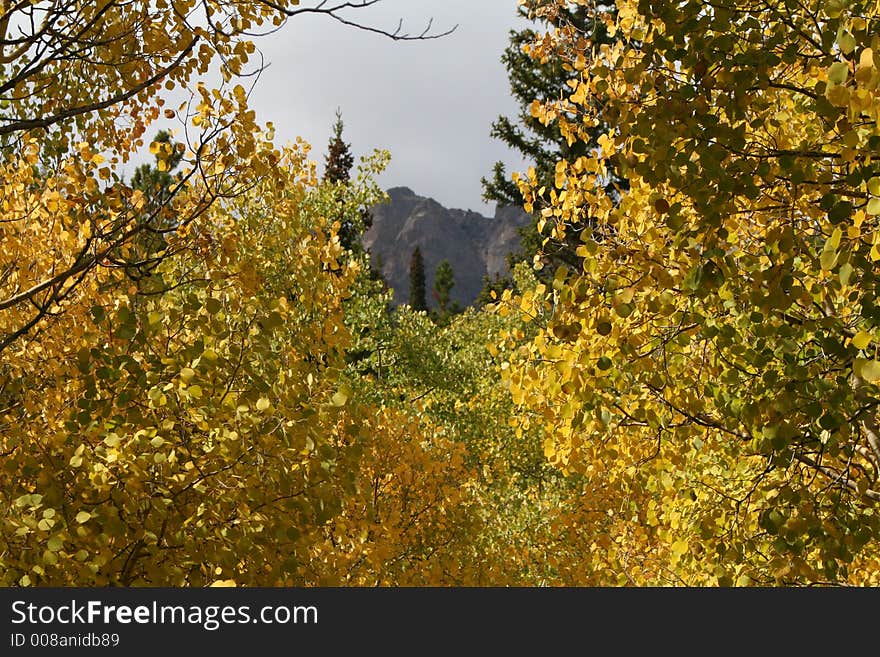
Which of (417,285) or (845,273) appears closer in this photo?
(845,273)

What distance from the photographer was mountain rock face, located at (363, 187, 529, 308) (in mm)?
166250

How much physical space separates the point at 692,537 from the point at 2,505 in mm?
4651

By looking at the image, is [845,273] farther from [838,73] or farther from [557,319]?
[557,319]

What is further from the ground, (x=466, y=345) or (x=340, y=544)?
(x=466, y=345)

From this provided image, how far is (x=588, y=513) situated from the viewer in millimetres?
10336

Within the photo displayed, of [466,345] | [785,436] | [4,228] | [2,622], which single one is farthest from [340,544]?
[466,345]

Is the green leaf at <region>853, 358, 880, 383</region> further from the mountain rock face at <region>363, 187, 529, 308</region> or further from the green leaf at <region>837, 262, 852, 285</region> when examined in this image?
the mountain rock face at <region>363, 187, 529, 308</region>

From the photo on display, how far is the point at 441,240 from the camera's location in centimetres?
17200

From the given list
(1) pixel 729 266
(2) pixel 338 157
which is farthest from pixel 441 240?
(1) pixel 729 266

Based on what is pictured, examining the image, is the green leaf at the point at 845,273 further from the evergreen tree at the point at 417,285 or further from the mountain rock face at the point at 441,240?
the mountain rock face at the point at 441,240

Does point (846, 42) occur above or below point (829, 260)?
above

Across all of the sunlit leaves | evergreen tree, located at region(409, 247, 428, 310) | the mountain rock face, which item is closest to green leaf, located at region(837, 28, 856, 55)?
the sunlit leaves

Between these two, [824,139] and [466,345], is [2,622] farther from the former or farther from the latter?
[466,345]

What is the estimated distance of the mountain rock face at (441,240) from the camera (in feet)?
545
